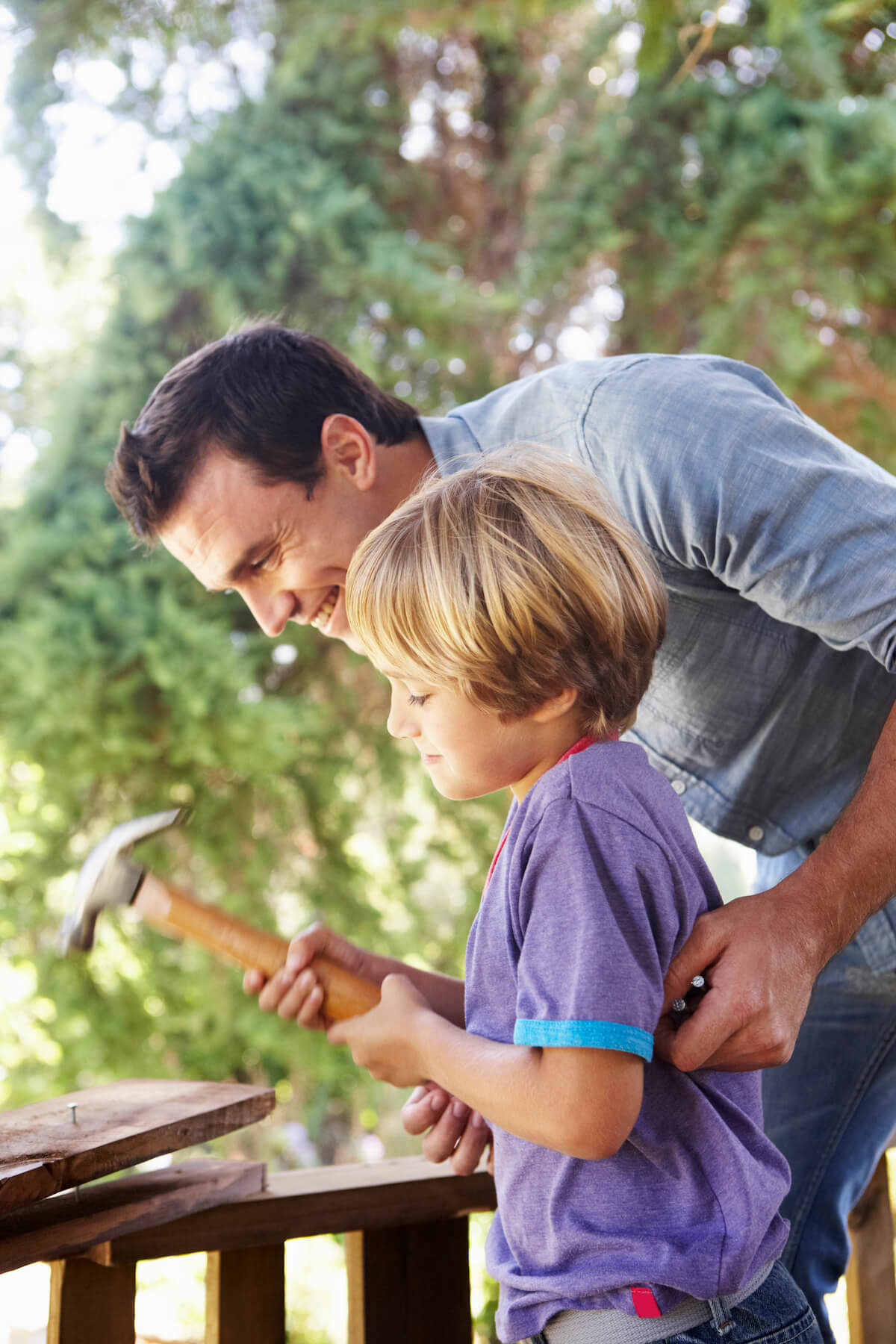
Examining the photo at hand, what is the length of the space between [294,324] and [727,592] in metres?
2.43

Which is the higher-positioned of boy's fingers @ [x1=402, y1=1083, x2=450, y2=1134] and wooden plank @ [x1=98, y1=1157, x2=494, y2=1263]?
boy's fingers @ [x1=402, y1=1083, x2=450, y2=1134]

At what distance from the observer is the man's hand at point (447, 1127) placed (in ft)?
3.72

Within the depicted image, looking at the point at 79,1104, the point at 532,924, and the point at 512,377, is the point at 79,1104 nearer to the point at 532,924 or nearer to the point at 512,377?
the point at 532,924

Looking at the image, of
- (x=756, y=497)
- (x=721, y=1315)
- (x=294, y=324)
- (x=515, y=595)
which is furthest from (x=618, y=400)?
(x=294, y=324)

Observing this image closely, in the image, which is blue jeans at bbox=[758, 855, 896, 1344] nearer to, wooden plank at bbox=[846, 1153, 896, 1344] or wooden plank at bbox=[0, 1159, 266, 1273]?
wooden plank at bbox=[846, 1153, 896, 1344]

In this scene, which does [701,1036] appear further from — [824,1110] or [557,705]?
[824,1110]

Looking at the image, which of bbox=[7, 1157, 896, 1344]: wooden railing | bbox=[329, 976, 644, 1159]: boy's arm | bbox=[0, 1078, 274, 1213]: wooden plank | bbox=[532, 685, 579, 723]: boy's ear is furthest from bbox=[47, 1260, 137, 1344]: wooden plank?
bbox=[532, 685, 579, 723]: boy's ear

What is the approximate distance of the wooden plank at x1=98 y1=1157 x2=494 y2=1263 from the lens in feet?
3.51

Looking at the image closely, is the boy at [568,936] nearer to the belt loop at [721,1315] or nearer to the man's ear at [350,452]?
the belt loop at [721,1315]

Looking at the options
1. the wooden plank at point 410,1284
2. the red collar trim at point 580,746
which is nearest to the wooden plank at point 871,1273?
the wooden plank at point 410,1284

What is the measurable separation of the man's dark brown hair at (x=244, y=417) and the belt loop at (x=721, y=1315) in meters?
1.06

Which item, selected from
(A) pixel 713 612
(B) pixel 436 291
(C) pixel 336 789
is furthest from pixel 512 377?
(A) pixel 713 612

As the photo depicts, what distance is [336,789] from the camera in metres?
3.34

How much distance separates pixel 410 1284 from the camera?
1247 mm
